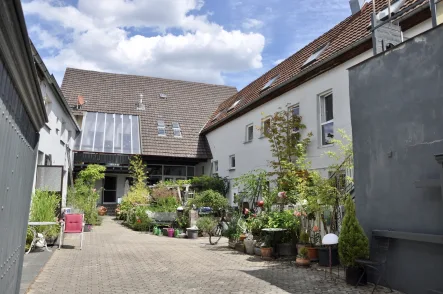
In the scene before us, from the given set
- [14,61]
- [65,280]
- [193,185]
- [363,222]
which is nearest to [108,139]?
[193,185]

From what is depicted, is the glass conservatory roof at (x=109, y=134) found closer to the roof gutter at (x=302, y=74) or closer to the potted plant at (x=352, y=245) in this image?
the roof gutter at (x=302, y=74)

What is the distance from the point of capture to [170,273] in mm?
7477

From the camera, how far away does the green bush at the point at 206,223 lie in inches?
546

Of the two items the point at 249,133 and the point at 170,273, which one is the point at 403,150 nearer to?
the point at 170,273

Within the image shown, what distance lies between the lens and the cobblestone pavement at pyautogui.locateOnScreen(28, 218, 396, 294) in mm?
6203

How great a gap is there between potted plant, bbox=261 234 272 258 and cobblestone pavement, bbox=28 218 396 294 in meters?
0.30

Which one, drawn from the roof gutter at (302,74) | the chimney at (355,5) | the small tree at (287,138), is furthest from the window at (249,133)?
the chimney at (355,5)

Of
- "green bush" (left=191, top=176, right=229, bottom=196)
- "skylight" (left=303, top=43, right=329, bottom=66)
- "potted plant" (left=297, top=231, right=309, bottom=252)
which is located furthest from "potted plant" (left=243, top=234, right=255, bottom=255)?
"green bush" (left=191, top=176, right=229, bottom=196)

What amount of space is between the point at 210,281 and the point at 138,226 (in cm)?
1027

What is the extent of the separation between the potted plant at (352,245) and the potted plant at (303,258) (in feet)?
5.85

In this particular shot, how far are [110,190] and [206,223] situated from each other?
12544 millimetres

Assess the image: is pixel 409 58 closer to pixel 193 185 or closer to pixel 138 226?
pixel 138 226

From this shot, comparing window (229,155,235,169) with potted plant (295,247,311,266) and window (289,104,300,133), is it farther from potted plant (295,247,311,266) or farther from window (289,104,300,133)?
potted plant (295,247,311,266)

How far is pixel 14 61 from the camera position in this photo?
2510 mm
